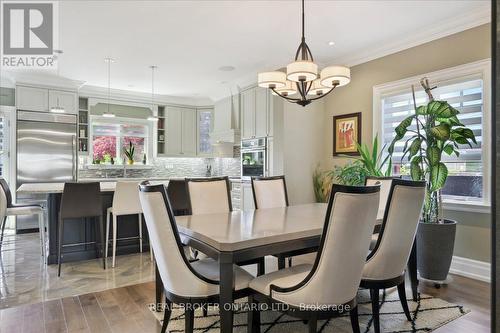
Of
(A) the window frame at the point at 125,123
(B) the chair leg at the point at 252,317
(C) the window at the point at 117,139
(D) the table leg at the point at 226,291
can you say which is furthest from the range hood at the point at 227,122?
(D) the table leg at the point at 226,291

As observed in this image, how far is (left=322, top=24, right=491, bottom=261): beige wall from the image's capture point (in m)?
3.20

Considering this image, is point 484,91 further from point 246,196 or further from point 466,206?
point 246,196

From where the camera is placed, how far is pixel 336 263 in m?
1.50

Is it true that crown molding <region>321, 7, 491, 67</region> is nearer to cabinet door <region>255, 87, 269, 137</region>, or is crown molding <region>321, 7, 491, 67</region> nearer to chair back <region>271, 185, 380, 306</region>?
cabinet door <region>255, 87, 269, 137</region>

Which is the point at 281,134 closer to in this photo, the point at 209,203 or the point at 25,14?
the point at 209,203

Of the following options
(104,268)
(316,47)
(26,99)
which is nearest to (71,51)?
(26,99)

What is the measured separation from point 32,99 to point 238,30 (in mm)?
4218

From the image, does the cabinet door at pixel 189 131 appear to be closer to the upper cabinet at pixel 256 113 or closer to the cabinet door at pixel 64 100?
the upper cabinet at pixel 256 113

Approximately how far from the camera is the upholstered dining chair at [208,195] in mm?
2818

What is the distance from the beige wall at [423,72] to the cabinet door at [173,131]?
3.61 meters

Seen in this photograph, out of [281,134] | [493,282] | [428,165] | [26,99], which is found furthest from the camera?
[26,99]

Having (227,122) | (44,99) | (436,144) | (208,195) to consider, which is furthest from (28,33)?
(436,144)

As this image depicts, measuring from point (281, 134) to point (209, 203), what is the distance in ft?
7.43

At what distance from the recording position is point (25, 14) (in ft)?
10.7
